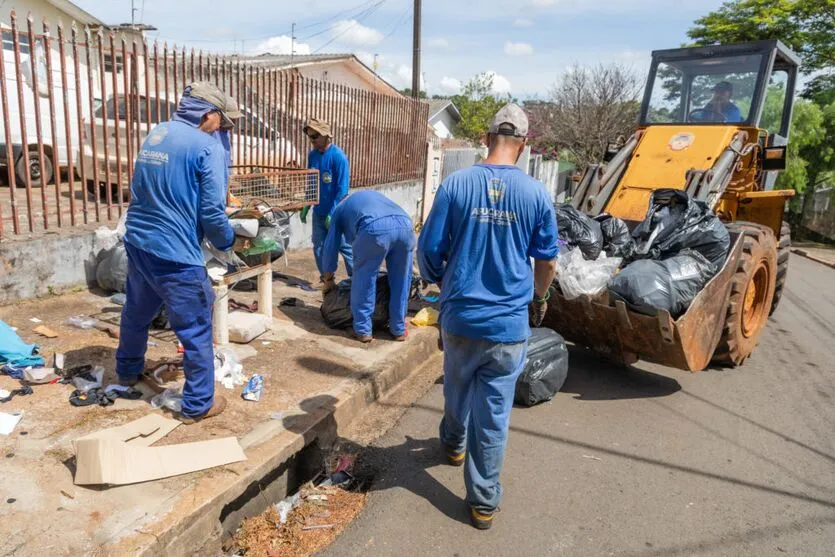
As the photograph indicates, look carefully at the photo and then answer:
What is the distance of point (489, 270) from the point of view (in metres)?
2.90

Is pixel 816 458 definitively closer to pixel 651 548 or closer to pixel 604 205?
pixel 651 548

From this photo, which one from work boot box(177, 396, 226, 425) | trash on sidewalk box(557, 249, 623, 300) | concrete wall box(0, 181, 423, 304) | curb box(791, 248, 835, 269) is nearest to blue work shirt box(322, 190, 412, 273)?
trash on sidewalk box(557, 249, 623, 300)

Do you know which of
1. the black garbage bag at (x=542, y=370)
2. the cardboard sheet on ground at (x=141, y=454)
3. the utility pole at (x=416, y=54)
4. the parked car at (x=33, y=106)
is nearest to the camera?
Result: the cardboard sheet on ground at (x=141, y=454)

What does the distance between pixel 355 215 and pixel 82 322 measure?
7.55 ft

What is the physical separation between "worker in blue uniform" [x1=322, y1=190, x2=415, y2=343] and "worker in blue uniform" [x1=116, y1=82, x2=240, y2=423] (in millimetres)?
1520

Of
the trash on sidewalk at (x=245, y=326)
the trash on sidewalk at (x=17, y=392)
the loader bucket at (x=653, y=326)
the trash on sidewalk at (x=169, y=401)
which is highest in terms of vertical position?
the loader bucket at (x=653, y=326)

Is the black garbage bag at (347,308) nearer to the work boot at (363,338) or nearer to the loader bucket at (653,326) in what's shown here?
the work boot at (363,338)

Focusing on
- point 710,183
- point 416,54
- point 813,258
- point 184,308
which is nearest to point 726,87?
point 710,183

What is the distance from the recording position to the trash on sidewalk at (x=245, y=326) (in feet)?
15.6

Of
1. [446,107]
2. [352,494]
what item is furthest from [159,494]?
[446,107]

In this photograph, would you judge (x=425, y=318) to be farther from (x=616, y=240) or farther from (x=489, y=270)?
(x=489, y=270)

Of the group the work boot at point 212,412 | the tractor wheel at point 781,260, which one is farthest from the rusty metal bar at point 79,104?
the tractor wheel at point 781,260

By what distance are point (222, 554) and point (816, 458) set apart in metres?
3.67

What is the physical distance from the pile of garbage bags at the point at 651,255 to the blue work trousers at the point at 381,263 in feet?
4.20
